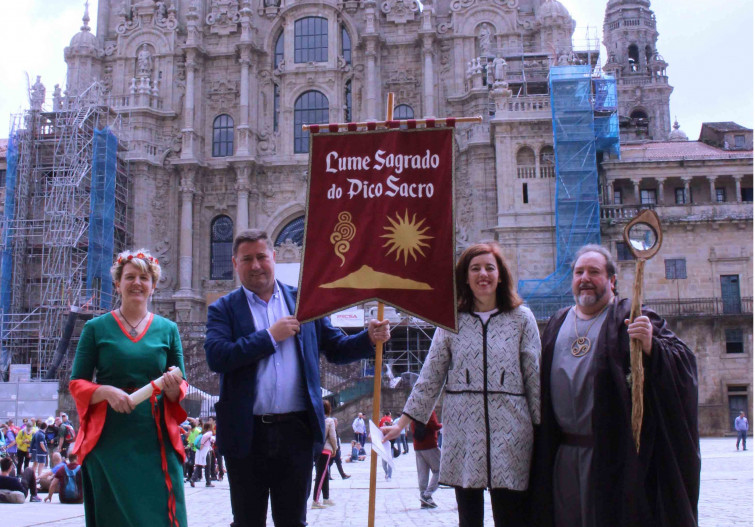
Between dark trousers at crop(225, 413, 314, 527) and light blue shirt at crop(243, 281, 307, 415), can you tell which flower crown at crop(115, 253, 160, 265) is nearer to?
light blue shirt at crop(243, 281, 307, 415)

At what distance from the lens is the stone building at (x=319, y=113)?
35.3 m

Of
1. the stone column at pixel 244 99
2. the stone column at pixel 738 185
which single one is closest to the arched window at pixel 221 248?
the stone column at pixel 244 99

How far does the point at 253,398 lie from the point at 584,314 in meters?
2.17

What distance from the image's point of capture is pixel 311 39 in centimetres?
4138

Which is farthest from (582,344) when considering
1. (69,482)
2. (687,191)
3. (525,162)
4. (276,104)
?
(276,104)

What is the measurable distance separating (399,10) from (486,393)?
39270mm

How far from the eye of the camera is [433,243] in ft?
17.1

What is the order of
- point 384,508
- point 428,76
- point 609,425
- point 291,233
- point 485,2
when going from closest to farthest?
point 609,425 < point 384,508 < point 428,76 < point 291,233 < point 485,2

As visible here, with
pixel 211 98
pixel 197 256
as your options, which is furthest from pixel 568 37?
pixel 197 256

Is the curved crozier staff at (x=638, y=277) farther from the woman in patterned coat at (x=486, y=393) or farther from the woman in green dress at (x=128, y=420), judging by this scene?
the woman in green dress at (x=128, y=420)

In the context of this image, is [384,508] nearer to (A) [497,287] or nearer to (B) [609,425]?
(A) [497,287]

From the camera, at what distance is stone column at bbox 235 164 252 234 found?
128ft

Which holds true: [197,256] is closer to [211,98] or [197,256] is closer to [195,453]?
[211,98]

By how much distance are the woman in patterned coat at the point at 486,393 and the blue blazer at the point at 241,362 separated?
0.54 metres
